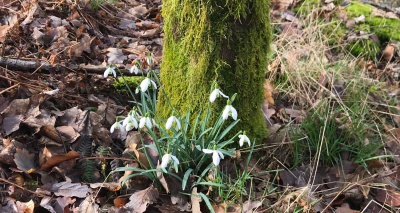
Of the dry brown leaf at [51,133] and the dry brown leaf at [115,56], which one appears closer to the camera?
the dry brown leaf at [51,133]

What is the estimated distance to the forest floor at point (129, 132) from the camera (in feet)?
7.37

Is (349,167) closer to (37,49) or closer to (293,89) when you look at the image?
(293,89)

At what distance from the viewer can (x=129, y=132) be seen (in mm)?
2648

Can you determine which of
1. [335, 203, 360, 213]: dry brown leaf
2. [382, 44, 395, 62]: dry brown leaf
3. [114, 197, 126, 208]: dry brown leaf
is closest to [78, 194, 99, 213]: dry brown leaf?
[114, 197, 126, 208]: dry brown leaf

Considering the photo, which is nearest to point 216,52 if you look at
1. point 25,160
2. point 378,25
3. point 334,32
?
point 25,160

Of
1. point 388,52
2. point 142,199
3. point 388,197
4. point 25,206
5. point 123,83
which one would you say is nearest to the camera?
point 25,206

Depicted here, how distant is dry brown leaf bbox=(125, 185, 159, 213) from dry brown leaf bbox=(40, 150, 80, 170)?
0.41m

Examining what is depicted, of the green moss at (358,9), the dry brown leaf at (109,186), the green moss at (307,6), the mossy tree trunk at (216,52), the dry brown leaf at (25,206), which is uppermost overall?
the mossy tree trunk at (216,52)

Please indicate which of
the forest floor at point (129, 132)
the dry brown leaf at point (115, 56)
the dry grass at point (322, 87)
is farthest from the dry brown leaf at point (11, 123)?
the dry grass at point (322, 87)

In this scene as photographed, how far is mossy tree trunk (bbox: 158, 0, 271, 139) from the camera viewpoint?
224 cm

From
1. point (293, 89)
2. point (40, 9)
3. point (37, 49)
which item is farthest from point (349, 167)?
point (40, 9)

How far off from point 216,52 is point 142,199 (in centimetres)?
88

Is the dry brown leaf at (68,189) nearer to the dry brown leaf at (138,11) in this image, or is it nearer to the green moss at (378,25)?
the dry brown leaf at (138,11)

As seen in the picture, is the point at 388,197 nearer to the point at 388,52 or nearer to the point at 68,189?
the point at 68,189
